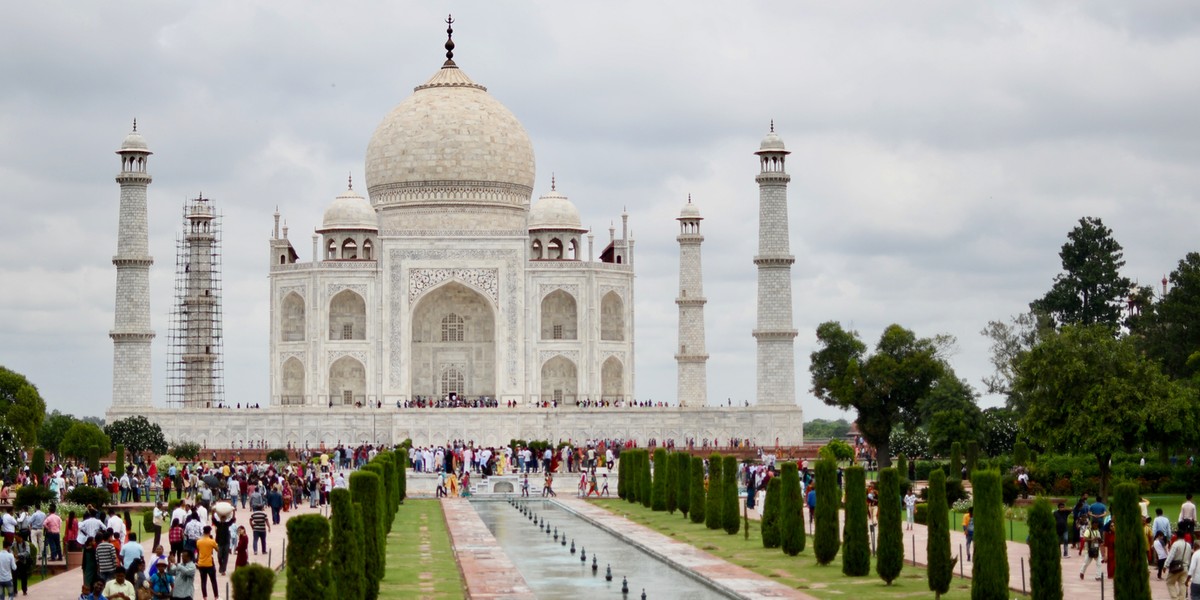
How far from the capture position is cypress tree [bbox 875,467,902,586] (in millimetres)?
17547

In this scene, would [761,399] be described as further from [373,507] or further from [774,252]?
[373,507]

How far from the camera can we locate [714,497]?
2456 centimetres

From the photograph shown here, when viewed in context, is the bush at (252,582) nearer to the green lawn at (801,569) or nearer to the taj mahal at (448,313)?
the green lawn at (801,569)

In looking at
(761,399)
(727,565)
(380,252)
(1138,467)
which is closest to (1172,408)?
(1138,467)

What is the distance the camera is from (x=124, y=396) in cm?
4269

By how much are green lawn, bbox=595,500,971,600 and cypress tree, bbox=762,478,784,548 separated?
0.13 m

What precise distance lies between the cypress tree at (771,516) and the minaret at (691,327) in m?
25.6

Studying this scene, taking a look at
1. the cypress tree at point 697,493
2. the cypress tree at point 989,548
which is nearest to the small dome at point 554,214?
the cypress tree at point 697,493

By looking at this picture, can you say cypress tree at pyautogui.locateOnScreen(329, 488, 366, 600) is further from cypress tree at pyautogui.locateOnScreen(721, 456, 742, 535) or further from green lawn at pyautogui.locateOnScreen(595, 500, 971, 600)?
cypress tree at pyautogui.locateOnScreen(721, 456, 742, 535)

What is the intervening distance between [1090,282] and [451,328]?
17071 mm

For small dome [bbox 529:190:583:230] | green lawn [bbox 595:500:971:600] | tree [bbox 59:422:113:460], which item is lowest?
green lawn [bbox 595:500:971:600]

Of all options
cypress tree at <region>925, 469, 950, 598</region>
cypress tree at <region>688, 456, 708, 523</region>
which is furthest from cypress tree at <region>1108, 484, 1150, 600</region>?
cypress tree at <region>688, 456, 708, 523</region>

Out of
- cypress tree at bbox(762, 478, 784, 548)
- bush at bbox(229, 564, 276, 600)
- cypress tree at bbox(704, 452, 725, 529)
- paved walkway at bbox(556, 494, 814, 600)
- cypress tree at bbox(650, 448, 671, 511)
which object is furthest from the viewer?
cypress tree at bbox(650, 448, 671, 511)

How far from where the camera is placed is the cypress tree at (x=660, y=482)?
28.6m
